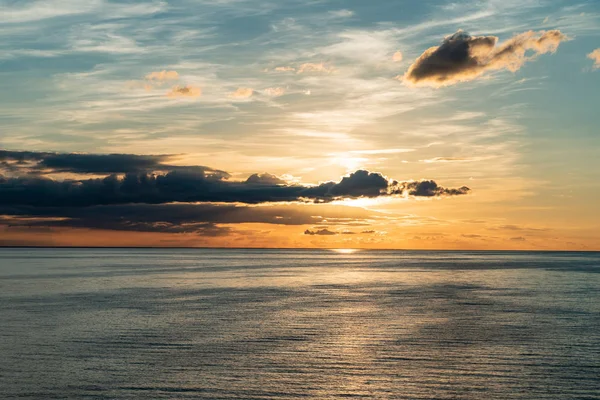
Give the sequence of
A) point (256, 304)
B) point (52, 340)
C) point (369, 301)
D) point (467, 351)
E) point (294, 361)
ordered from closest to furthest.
→ 1. point (294, 361)
2. point (467, 351)
3. point (52, 340)
4. point (256, 304)
5. point (369, 301)

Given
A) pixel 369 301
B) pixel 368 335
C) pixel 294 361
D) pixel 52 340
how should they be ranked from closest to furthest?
pixel 294 361 → pixel 52 340 → pixel 368 335 → pixel 369 301

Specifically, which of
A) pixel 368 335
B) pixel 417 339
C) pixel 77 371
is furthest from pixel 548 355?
pixel 77 371

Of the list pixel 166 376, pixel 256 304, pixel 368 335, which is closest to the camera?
pixel 166 376

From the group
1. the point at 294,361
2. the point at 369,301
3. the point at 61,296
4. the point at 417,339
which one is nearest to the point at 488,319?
the point at 417,339

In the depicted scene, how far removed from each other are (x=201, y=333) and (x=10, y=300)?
1605 inches

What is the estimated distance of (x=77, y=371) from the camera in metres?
36.1

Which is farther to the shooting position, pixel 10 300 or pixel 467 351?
pixel 10 300

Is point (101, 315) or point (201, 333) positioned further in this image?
point (101, 315)

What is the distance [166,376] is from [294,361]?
8.32 metres

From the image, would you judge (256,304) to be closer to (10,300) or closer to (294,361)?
(10,300)

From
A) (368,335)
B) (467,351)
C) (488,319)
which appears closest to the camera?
(467,351)

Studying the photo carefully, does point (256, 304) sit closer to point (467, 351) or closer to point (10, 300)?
point (10, 300)

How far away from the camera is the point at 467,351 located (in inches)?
1667

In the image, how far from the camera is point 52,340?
46750 mm
